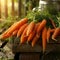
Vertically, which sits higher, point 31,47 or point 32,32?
point 32,32

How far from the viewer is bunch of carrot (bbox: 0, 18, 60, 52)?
2.36 meters

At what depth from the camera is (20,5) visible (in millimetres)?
4668

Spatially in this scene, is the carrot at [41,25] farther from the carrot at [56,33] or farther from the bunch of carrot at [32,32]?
the carrot at [56,33]

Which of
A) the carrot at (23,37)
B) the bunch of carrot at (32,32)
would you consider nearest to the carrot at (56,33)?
the bunch of carrot at (32,32)

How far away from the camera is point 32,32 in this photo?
2395mm

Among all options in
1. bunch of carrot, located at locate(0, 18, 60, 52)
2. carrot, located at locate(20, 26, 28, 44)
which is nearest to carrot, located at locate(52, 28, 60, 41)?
bunch of carrot, located at locate(0, 18, 60, 52)

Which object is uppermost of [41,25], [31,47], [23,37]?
[41,25]

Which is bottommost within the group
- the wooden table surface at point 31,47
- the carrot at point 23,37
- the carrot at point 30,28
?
the wooden table surface at point 31,47

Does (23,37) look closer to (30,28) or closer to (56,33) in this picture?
(30,28)

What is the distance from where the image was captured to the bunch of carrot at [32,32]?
2.36 metres

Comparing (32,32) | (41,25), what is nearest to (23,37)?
(32,32)

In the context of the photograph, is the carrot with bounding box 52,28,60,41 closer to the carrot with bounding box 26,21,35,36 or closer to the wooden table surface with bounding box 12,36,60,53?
the wooden table surface with bounding box 12,36,60,53

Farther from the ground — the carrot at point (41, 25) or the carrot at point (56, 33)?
the carrot at point (41, 25)

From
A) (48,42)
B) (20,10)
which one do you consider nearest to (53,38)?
(48,42)
